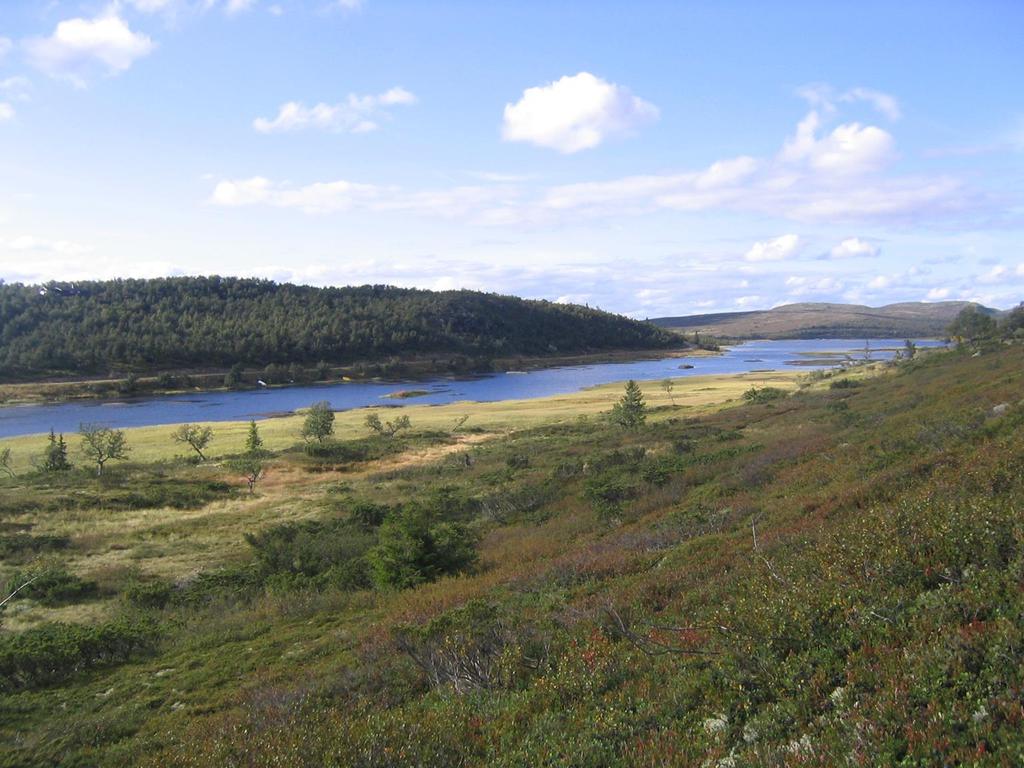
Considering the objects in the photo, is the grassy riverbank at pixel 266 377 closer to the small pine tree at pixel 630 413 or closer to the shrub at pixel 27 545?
the small pine tree at pixel 630 413

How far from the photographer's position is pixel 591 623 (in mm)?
8328

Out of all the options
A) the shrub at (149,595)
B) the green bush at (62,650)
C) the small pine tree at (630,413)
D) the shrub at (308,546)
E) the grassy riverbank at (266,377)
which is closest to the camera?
the green bush at (62,650)

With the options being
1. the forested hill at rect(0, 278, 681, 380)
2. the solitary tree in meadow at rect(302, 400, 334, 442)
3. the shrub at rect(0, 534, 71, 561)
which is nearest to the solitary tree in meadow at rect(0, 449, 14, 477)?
the solitary tree in meadow at rect(302, 400, 334, 442)

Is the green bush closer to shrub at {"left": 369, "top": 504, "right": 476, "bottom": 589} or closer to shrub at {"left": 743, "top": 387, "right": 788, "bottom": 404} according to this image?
shrub at {"left": 369, "top": 504, "right": 476, "bottom": 589}

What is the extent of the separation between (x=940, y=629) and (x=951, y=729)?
1.30 m

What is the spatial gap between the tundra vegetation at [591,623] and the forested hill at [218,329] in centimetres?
12232

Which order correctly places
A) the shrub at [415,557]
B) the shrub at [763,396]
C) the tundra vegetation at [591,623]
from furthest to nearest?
1. the shrub at [763,396]
2. the shrub at [415,557]
3. the tundra vegetation at [591,623]

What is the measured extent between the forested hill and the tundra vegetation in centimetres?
12232

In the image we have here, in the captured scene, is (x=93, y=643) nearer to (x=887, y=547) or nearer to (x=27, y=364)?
(x=887, y=547)

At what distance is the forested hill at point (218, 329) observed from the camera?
422 ft

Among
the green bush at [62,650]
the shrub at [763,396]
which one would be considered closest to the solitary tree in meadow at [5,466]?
the green bush at [62,650]

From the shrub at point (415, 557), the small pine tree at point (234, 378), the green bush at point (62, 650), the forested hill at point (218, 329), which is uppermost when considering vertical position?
the forested hill at point (218, 329)

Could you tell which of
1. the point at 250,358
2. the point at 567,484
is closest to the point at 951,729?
the point at 567,484

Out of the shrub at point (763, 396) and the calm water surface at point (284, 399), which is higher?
the shrub at point (763, 396)
